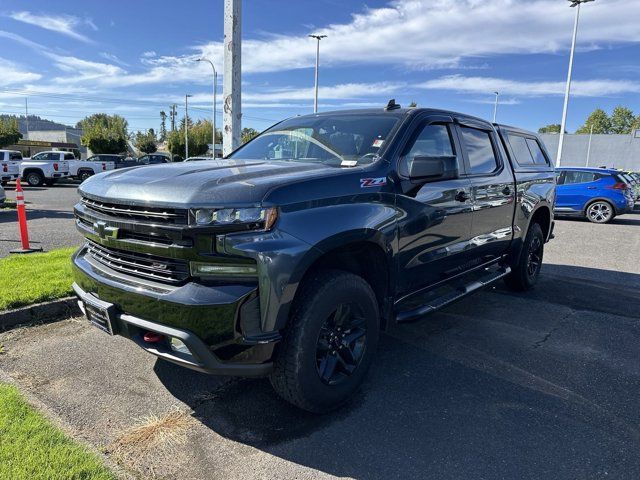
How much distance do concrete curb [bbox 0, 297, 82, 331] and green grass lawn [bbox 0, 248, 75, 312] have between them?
9 centimetres

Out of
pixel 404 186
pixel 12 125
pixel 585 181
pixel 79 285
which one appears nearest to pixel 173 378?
pixel 79 285

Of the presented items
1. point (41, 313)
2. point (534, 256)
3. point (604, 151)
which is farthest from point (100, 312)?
point (604, 151)

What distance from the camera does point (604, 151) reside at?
189 feet

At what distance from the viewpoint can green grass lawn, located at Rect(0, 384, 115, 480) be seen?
7.66 feet

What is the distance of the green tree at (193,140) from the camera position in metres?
59.7

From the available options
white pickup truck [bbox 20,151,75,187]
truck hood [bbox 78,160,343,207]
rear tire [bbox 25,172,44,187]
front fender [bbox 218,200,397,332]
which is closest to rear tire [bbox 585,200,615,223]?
truck hood [bbox 78,160,343,207]

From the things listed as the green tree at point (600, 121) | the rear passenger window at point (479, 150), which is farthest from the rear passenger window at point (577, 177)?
the green tree at point (600, 121)

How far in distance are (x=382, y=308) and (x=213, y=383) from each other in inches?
53.2

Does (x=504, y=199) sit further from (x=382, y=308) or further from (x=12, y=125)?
(x=12, y=125)

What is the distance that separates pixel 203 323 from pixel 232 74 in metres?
5.24

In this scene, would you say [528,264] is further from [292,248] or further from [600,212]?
[600,212]

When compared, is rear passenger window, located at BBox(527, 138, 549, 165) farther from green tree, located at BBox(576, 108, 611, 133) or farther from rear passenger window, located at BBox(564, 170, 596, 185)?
green tree, located at BBox(576, 108, 611, 133)

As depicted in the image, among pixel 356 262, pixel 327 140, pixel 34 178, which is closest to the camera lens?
pixel 356 262

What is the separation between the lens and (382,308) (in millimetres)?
3453
